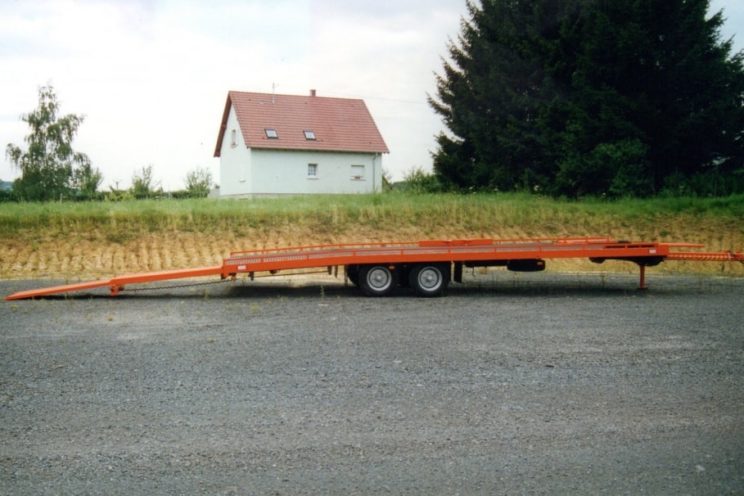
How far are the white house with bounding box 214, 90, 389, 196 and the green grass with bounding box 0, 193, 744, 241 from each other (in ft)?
58.5

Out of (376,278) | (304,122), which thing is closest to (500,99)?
(304,122)

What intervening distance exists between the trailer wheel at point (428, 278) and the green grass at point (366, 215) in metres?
7.66

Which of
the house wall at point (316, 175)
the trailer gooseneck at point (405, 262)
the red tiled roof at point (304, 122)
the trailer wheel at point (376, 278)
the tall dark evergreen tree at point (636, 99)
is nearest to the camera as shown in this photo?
the trailer gooseneck at point (405, 262)

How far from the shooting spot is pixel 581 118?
78.5 feet

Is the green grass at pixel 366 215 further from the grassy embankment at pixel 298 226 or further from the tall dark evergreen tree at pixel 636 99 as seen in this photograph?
the tall dark evergreen tree at pixel 636 99

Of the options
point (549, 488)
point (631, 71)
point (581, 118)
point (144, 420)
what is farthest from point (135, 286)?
point (631, 71)

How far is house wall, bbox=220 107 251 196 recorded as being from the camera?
1618 inches

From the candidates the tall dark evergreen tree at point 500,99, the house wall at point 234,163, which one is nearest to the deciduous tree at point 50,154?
the house wall at point 234,163

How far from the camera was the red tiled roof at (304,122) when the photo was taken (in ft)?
134

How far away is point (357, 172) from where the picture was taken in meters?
43.3

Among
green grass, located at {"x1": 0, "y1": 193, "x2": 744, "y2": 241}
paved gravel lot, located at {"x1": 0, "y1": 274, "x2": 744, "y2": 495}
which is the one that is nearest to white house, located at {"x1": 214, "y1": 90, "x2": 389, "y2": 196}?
green grass, located at {"x1": 0, "y1": 193, "x2": 744, "y2": 241}

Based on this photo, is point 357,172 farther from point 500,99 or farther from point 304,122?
point 500,99

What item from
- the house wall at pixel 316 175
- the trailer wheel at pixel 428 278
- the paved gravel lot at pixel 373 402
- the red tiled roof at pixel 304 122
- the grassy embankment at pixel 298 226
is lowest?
the paved gravel lot at pixel 373 402

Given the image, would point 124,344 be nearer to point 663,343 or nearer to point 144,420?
point 144,420
